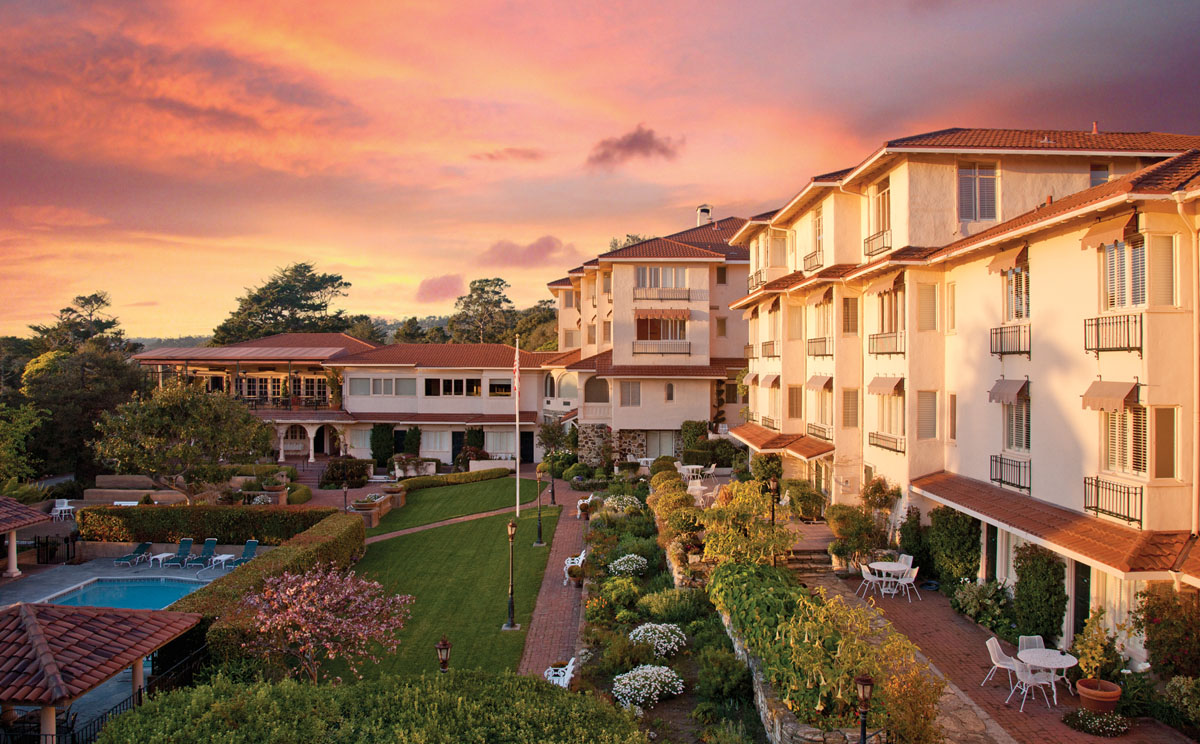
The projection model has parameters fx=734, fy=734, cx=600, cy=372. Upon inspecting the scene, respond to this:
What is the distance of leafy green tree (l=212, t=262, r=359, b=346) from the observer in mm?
73125

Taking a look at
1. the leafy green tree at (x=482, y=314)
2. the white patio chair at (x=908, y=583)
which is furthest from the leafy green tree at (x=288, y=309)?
the white patio chair at (x=908, y=583)

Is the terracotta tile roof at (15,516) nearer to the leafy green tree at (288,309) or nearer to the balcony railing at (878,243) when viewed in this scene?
the balcony railing at (878,243)

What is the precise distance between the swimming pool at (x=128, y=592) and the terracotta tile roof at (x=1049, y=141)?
2577 cm

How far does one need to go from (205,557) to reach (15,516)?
18.7ft

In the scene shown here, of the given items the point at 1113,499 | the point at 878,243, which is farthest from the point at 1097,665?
the point at 878,243

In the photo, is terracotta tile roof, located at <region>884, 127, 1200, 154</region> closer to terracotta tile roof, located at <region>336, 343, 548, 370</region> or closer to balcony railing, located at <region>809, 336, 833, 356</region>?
balcony railing, located at <region>809, 336, 833, 356</region>

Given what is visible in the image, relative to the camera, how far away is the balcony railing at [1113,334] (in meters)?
12.5

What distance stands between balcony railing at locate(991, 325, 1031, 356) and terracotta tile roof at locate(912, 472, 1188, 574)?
3.12m

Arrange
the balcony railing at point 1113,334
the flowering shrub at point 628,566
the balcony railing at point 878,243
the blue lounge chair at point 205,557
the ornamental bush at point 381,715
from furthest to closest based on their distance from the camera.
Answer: the blue lounge chair at point 205,557
the balcony railing at point 878,243
the flowering shrub at point 628,566
the balcony railing at point 1113,334
the ornamental bush at point 381,715

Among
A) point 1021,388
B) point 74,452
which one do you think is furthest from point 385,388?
point 1021,388

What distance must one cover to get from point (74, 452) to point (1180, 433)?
50.8 metres

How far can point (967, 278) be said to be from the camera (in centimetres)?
1845

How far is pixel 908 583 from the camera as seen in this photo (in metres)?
18.1

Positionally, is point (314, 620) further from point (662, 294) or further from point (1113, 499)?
point (662, 294)
